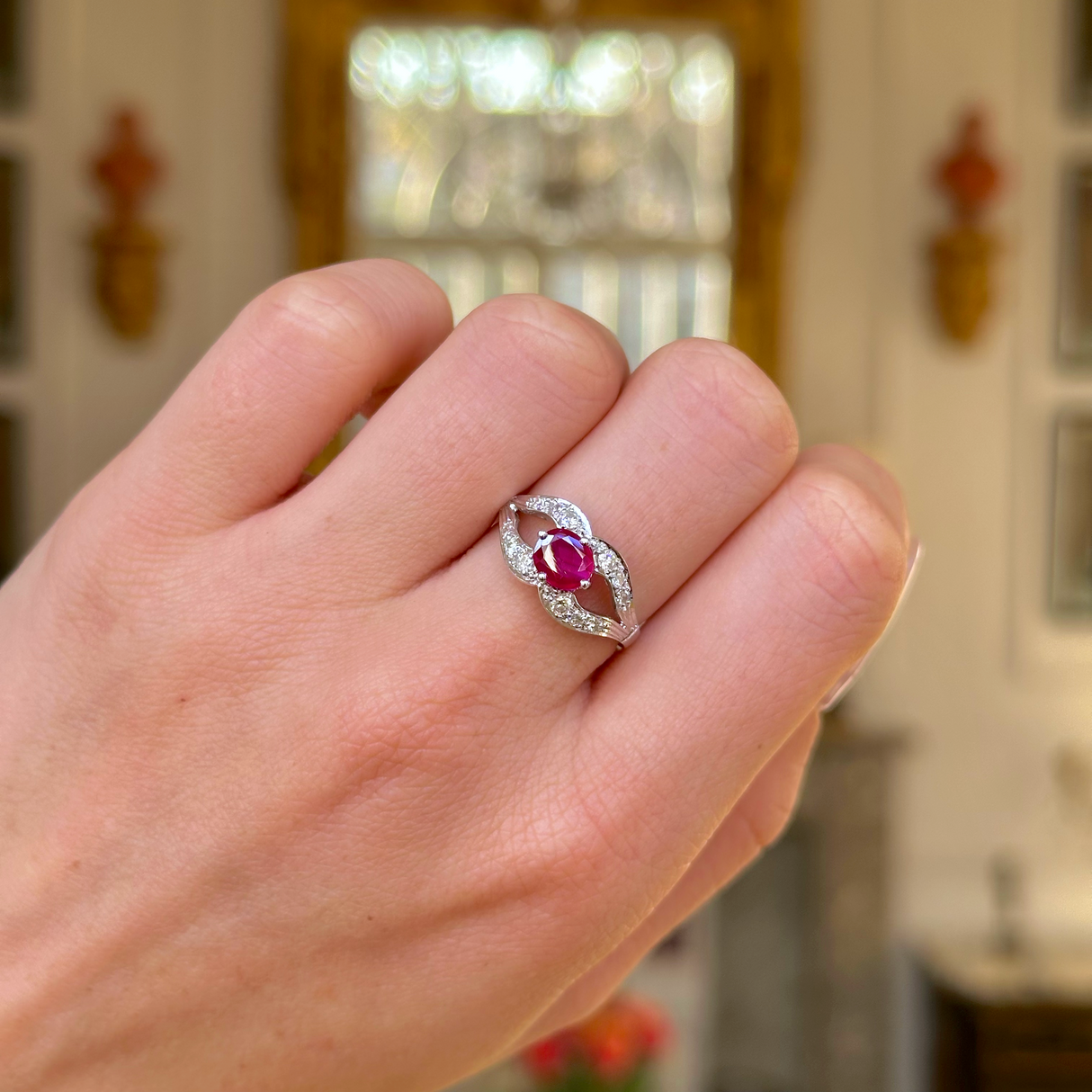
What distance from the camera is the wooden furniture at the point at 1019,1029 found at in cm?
312

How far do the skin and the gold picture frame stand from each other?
10.5 feet

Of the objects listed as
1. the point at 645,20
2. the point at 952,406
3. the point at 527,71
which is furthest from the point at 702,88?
the point at 952,406

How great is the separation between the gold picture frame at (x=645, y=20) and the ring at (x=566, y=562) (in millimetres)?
3223

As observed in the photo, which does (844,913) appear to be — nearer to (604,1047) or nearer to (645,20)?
(604,1047)

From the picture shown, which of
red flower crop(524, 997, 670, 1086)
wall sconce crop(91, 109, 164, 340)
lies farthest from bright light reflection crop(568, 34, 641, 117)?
red flower crop(524, 997, 670, 1086)

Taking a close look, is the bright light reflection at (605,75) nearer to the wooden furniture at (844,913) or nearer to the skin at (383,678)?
the wooden furniture at (844,913)

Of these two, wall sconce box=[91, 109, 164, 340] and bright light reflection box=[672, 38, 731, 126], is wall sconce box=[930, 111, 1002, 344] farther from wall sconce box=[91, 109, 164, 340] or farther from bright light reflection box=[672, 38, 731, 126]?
wall sconce box=[91, 109, 164, 340]

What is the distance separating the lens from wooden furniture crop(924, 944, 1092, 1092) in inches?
123

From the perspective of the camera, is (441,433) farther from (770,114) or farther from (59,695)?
(770,114)

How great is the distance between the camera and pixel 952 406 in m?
3.78

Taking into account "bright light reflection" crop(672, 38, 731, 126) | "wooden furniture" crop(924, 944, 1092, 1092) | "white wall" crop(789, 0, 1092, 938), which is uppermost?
"bright light reflection" crop(672, 38, 731, 126)

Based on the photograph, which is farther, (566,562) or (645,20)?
(645,20)

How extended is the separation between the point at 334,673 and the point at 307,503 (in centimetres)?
7

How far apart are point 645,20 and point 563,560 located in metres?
3.63
